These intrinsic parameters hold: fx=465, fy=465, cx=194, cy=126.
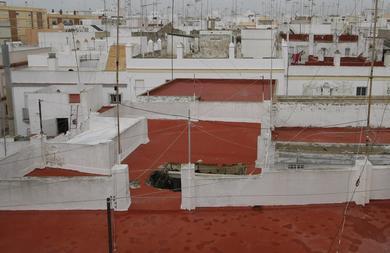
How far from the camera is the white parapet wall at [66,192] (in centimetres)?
1405

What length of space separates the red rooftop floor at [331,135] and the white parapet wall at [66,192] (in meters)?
8.27

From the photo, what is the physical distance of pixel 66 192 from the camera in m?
14.2

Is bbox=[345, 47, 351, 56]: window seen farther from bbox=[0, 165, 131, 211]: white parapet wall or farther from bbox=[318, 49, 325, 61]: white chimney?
bbox=[0, 165, 131, 211]: white parapet wall

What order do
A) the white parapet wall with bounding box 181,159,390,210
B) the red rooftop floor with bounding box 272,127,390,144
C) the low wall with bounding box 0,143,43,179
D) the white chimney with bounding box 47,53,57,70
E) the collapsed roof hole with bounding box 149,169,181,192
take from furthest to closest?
the white chimney with bounding box 47,53,57,70, the red rooftop floor with bounding box 272,127,390,144, the collapsed roof hole with bounding box 149,169,181,192, the low wall with bounding box 0,143,43,179, the white parapet wall with bounding box 181,159,390,210

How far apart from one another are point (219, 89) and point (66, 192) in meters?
15.9

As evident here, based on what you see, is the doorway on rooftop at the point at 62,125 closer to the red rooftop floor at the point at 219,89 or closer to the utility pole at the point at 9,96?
the red rooftop floor at the point at 219,89

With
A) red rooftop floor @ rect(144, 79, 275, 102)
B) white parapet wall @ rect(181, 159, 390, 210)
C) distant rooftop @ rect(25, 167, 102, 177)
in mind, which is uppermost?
red rooftop floor @ rect(144, 79, 275, 102)

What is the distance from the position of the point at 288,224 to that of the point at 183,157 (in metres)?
6.53

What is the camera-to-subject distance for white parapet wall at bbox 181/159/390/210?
1395cm

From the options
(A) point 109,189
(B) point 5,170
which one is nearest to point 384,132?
(A) point 109,189

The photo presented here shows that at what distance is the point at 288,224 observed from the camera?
13211mm

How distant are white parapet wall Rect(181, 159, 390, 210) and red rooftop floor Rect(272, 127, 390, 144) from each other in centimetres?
544

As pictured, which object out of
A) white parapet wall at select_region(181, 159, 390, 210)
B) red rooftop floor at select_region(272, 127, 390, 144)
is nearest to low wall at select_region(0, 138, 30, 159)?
white parapet wall at select_region(181, 159, 390, 210)

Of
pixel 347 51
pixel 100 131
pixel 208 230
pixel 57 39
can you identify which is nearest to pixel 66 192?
pixel 208 230
